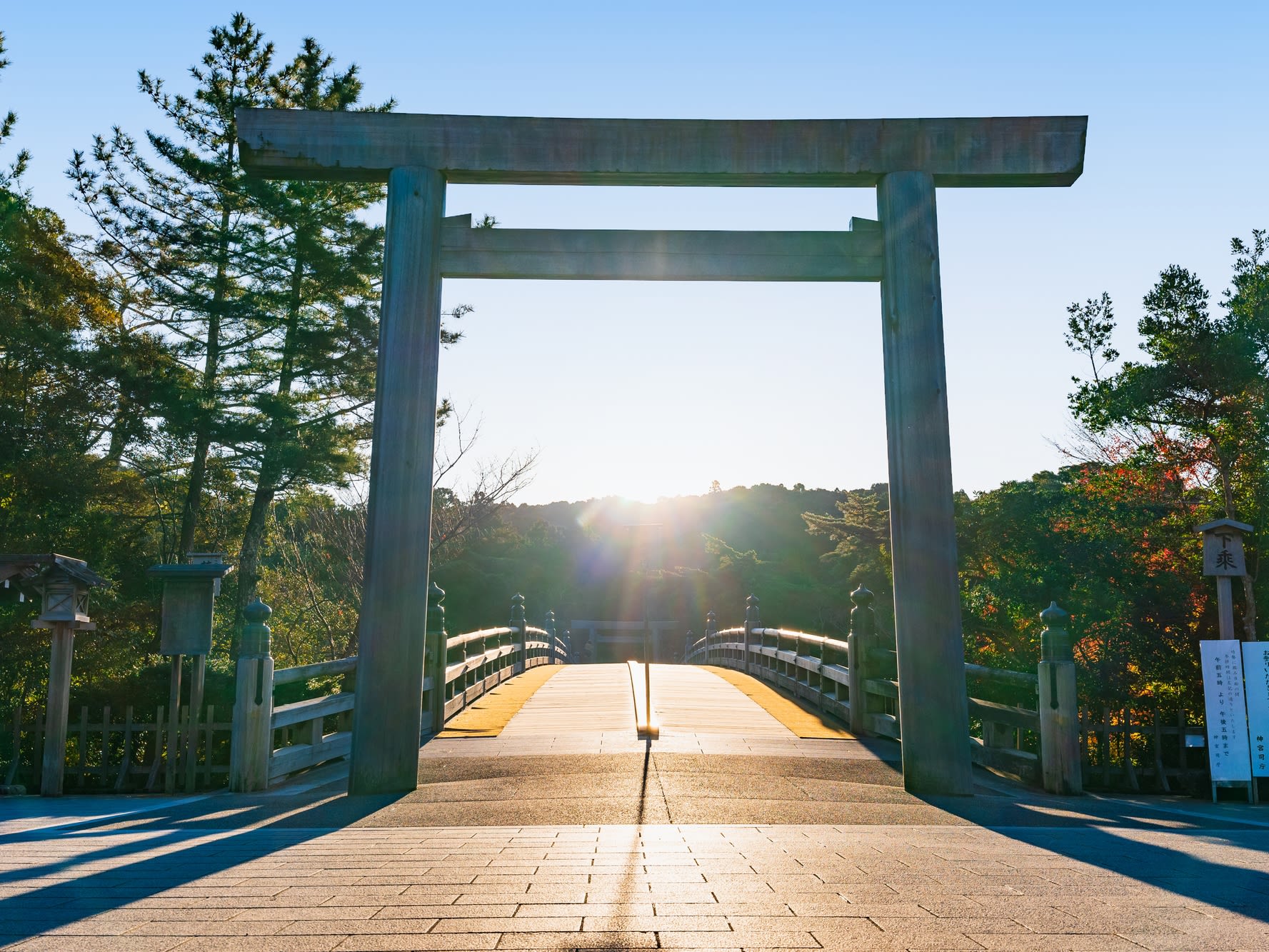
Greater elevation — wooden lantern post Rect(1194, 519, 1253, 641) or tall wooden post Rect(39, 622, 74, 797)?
wooden lantern post Rect(1194, 519, 1253, 641)

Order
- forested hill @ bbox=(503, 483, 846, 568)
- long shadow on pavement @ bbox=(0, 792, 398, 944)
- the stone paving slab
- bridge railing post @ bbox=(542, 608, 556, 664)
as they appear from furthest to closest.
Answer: forested hill @ bbox=(503, 483, 846, 568) < bridge railing post @ bbox=(542, 608, 556, 664) < long shadow on pavement @ bbox=(0, 792, 398, 944) < the stone paving slab

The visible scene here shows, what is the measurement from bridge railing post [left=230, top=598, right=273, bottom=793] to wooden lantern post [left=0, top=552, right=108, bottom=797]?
4.76 feet

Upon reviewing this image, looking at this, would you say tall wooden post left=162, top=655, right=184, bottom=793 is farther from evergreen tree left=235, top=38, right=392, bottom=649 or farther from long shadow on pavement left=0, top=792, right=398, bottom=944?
evergreen tree left=235, top=38, right=392, bottom=649

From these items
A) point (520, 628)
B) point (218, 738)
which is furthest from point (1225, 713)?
point (520, 628)

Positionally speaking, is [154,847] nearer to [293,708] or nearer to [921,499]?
[293,708]

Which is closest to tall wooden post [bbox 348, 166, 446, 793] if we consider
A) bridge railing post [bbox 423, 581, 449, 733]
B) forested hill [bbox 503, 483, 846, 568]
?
bridge railing post [bbox 423, 581, 449, 733]

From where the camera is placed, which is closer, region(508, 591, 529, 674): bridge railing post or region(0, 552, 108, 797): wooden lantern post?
region(0, 552, 108, 797): wooden lantern post

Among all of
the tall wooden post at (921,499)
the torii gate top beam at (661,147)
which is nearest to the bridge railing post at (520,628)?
the torii gate top beam at (661,147)

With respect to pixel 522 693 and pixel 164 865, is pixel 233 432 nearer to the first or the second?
pixel 522 693

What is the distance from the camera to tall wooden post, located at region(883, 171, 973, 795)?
663 cm

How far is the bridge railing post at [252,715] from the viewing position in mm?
7027

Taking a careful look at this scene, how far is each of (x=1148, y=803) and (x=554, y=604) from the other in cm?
3326

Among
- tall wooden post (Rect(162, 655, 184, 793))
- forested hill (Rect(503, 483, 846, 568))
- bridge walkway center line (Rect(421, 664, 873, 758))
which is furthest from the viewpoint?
forested hill (Rect(503, 483, 846, 568))

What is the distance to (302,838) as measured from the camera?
15.9 feet
